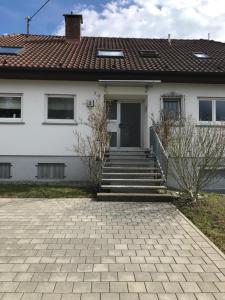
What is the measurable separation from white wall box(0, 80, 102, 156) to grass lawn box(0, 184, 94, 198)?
1.91 m

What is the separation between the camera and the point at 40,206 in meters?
9.60

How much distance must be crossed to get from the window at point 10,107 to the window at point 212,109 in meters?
6.79

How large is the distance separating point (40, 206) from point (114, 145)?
6.05 metres

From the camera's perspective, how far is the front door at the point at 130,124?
15.2 meters

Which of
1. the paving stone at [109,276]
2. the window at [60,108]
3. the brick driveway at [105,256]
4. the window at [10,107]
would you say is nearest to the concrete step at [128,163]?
the window at [60,108]

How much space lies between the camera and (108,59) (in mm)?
15453

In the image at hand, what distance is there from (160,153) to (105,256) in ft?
21.1

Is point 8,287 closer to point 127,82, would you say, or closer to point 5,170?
point 5,170

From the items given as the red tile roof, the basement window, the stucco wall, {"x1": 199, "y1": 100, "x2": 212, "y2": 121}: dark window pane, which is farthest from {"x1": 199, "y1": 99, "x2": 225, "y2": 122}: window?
the stucco wall

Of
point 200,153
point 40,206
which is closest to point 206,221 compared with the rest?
Result: point 200,153

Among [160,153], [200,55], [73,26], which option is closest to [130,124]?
[160,153]

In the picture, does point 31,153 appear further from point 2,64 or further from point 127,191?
point 127,191

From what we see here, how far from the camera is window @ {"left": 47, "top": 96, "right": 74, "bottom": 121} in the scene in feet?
46.7

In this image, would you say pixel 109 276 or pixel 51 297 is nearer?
pixel 51 297
